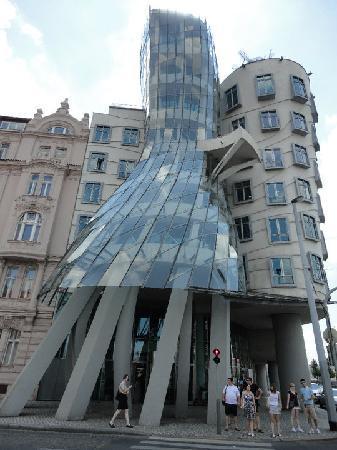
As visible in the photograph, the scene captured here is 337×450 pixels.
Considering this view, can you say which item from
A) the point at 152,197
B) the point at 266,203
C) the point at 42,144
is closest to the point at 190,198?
the point at 152,197

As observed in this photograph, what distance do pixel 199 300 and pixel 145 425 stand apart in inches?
371

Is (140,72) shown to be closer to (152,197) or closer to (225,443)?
(152,197)

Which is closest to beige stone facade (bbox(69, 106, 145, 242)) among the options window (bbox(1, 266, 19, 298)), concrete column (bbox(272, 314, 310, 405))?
window (bbox(1, 266, 19, 298))

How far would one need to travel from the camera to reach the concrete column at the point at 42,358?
14516mm

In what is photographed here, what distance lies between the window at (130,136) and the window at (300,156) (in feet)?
46.7

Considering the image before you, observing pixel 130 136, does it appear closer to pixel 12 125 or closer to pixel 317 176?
pixel 12 125

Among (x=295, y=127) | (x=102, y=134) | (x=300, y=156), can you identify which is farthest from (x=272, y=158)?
(x=102, y=134)

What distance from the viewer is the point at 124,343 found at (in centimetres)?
1767

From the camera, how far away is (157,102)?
3256 centimetres

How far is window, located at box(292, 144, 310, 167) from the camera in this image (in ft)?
93.4

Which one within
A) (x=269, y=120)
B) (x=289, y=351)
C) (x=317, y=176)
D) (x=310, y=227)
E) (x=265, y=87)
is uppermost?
(x=265, y=87)

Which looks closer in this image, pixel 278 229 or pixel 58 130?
pixel 278 229

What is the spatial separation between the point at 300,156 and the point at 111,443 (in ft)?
84.5

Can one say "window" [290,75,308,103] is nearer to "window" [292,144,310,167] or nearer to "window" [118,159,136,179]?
"window" [292,144,310,167]
